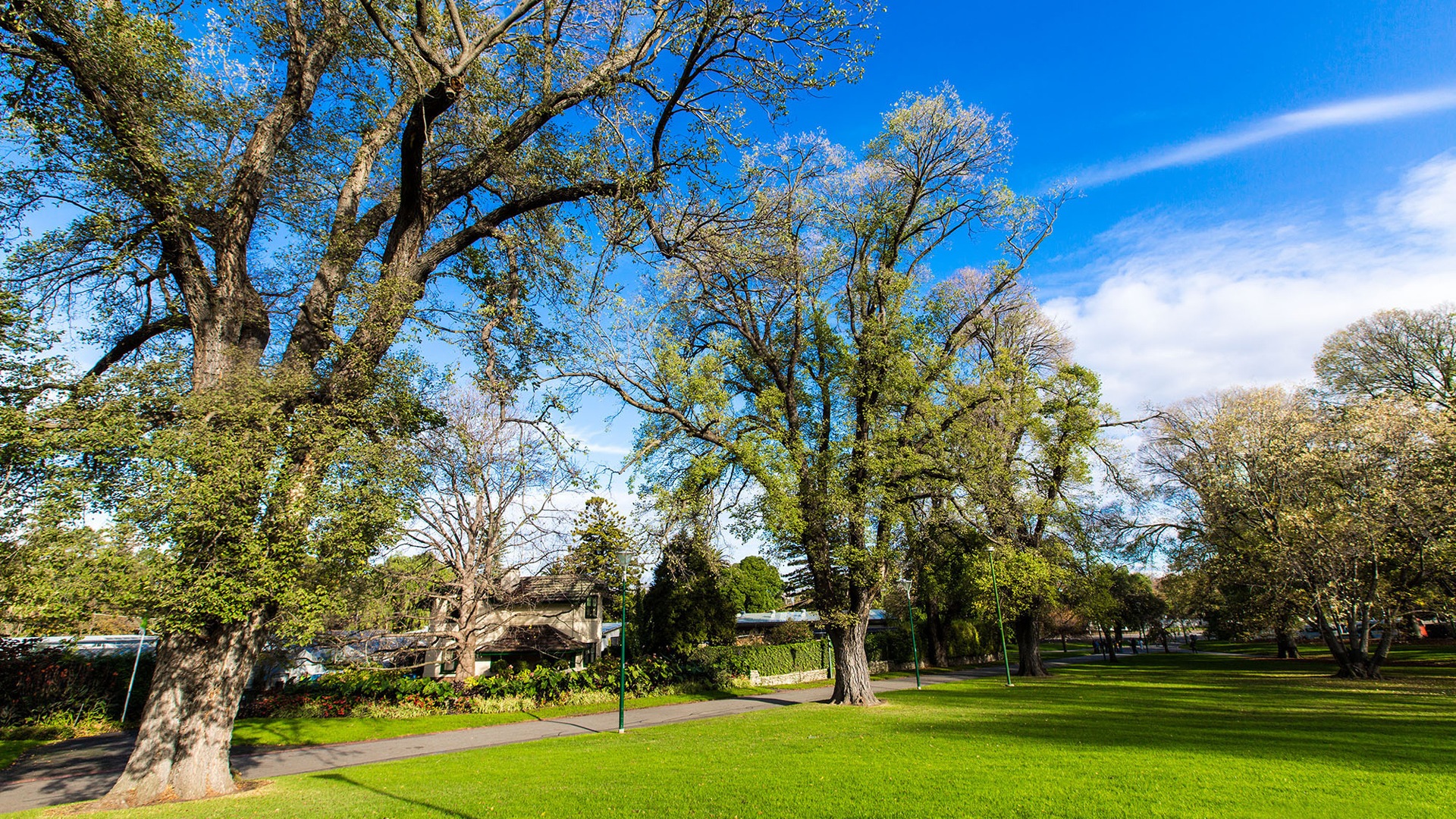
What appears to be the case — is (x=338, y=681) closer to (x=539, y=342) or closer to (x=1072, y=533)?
(x=539, y=342)

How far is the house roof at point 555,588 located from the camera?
74.3 feet

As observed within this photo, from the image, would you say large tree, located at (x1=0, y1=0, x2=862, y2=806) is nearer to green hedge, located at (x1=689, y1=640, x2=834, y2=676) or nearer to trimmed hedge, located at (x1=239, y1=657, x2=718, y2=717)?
trimmed hedge, located at (x1=239, y1=657, x2=718, y2=717)

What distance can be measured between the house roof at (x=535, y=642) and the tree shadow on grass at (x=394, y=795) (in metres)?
15.3

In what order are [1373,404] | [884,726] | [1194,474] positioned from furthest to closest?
[1194,474] → [1373,404] → [884,726]

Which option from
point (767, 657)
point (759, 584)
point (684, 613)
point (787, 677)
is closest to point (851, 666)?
point (684, 613)

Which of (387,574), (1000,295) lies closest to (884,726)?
(387,574)

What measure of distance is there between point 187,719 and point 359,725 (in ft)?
33.6

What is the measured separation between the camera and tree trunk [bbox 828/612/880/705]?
16936 mm

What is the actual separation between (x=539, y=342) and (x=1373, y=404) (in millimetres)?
24052

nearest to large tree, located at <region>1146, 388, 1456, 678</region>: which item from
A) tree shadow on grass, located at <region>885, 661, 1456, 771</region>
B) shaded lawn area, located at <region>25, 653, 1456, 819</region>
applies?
tree shadow on grass, located at <region>885, 661, 1456, 771</region>

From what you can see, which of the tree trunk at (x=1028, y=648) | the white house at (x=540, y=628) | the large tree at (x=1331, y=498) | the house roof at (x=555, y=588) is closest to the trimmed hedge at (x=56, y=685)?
the white house at (x=540, y=628)

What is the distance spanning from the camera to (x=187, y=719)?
8320 millimetres

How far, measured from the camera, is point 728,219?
335 inches

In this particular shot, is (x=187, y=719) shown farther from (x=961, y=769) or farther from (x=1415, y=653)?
(x=1415, y=653)
